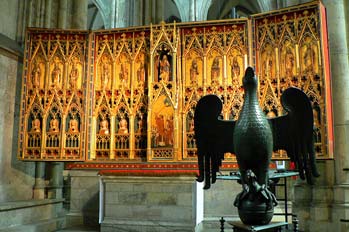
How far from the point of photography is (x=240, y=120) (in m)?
3.86

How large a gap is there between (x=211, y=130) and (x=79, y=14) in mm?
7651

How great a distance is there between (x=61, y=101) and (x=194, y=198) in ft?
11.6

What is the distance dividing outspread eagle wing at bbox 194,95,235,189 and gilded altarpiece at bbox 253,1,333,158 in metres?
3.08

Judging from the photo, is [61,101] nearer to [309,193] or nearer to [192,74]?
[192,74]

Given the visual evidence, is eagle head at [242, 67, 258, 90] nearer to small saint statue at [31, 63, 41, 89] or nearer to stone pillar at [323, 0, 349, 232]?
stone pillar at [323, 0, 349, 232]

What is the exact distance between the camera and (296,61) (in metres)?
7.48

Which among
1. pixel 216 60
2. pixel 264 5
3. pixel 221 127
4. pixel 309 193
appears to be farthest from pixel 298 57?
pixel 264 5

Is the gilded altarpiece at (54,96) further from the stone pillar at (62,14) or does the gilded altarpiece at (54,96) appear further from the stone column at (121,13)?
the stone column at (121,13)

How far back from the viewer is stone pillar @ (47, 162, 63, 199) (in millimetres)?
9289

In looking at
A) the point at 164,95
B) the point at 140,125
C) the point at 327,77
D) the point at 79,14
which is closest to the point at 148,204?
the point at 140,125

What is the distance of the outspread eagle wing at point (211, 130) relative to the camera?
175 inches

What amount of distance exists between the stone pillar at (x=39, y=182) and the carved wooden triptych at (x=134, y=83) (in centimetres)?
111

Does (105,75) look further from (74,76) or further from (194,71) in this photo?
(194,71)

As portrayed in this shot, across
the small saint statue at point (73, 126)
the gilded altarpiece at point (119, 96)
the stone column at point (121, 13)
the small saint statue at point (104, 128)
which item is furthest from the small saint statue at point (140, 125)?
the stone column at point (121, 13)
